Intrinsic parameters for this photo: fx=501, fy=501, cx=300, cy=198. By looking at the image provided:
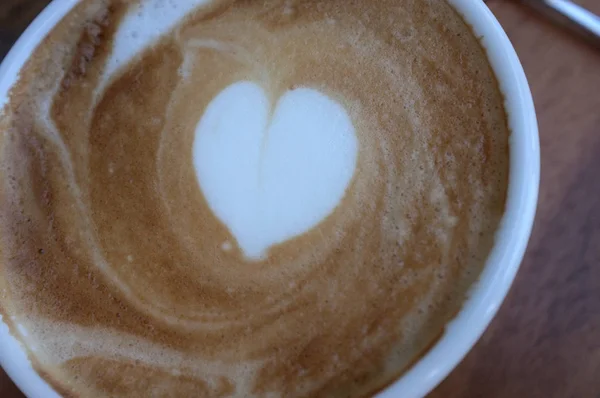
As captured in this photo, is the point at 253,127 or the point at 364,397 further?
the point at 253,127

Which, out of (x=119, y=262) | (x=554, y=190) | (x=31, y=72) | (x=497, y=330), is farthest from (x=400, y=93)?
(x=31, y=72)

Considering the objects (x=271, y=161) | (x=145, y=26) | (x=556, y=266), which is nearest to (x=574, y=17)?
(x=556, y=266)

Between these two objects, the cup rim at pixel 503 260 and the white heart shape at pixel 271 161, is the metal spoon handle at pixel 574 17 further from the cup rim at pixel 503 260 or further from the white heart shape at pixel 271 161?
the white heart shape at pixel 271 161

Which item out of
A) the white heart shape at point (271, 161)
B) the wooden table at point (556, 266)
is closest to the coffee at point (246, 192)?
the white heart shape at point (271, 161)

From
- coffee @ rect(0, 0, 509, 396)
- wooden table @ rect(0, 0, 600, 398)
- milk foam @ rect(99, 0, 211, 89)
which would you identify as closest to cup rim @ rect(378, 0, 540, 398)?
coffee @ rect(0, 0, 509, 396)

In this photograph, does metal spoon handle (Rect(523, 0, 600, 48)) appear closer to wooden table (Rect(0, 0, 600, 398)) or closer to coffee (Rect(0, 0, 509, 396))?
wooden table (Rect(0, 0, 600, 398))

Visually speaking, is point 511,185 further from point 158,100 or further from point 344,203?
point 158,100
